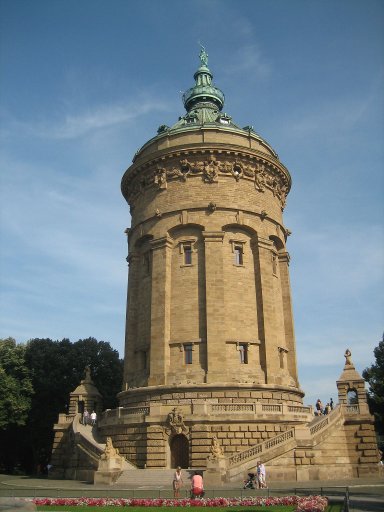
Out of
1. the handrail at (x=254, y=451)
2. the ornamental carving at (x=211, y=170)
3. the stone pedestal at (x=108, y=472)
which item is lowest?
the stone pedestal at (x=108, y=472)

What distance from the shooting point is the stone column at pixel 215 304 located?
108ft

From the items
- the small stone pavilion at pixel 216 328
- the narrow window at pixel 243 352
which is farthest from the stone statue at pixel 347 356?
the narrow window at pixel 243 352

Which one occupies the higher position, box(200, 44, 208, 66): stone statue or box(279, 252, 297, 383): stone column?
box(200, 44, 208, 66): stone statue

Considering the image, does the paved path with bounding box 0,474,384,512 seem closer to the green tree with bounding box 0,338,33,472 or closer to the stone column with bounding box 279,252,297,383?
the stone column with bounding box 279,252,297,383

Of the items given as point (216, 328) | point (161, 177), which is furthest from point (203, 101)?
point (216, 328)

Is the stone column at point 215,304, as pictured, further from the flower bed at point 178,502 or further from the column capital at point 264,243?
the flower bed at point 178,502

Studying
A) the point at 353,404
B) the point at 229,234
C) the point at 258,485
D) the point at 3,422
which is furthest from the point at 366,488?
the point at 3,422

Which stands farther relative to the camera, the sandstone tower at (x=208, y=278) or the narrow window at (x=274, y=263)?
the narrow window at (x=274, y=263)

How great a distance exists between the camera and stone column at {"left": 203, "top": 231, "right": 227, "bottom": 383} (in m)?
32.8

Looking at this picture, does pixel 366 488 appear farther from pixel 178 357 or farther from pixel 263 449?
pixel 178 357

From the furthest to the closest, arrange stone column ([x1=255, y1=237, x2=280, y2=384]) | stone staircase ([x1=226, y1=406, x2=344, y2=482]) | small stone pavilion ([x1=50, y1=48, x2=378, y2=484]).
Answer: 1. stone column ([x1=255, y1=237, x2=280, y2=384])
2. small stone pavilion ([x1=50, y1=48, x2=378, y2=484])
3. stone staircase ([x1=226, y1=406, x2=344, y2=482])

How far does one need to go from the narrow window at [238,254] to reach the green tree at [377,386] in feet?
62.8

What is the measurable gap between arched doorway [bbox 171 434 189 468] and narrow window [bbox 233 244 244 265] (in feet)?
43.6

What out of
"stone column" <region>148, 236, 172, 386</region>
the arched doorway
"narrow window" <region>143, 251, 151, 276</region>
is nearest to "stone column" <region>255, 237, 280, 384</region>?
"stone column" <region>148, 236, 172, 386</region>
